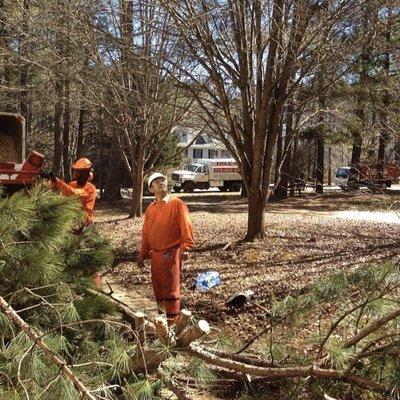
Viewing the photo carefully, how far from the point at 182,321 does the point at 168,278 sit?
2455 millimetres

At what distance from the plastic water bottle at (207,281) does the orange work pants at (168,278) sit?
2.03 metres

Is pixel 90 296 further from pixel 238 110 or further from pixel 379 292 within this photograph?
pixel 238 110

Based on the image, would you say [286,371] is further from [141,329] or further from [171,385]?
[141,329]

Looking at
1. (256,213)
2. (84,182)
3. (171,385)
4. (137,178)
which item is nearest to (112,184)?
(137,178)

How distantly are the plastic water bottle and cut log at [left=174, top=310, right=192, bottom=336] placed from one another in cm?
444

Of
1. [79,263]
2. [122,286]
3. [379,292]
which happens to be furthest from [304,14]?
[379,292]

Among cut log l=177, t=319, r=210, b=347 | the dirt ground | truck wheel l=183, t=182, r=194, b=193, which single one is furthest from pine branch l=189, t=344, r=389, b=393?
truck wheel l=183, t=182, r=194, b=193

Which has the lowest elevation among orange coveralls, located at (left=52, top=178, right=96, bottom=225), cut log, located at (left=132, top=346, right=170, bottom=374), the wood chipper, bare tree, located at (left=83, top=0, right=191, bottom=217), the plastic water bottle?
the plastic water bottle

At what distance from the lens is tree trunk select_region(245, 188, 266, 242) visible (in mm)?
10656

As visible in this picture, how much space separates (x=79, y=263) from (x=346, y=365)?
2429 mm

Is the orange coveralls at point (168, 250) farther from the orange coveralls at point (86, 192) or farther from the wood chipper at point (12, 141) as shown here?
the wood chipper at point (12, 141)

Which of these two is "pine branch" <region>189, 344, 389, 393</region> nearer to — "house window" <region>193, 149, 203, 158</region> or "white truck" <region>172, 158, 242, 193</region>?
"white truck" <region>172, 158, 242, 193</region>

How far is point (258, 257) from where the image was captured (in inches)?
Answer: 370

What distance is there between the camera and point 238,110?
12422mm
